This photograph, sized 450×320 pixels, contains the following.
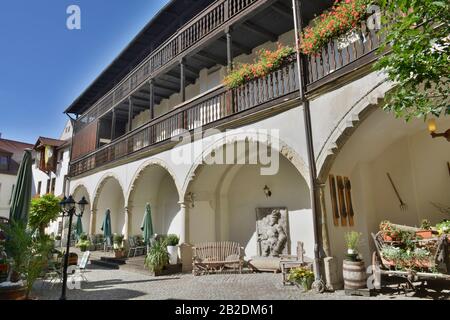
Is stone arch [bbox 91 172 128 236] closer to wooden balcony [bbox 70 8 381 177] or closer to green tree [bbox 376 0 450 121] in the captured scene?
wooden balcony [bbox 70 8 381 177]

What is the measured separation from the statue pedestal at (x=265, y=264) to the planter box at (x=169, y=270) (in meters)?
2.42

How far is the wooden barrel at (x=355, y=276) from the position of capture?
632cm

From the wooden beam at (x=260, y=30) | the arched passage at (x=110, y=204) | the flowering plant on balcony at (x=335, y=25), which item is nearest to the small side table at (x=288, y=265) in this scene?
the flowering plant on balcony at (x=335, y=25)

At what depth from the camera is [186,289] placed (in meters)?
7.74

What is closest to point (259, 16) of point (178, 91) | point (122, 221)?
point (178, 91)

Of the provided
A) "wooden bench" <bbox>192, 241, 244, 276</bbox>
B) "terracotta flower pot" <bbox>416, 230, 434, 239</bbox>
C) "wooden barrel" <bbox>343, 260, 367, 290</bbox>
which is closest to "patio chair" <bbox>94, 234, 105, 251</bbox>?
"wooden bench" <bbox>192, 241, 244, 276</bbox>

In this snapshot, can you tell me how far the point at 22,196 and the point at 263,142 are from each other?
635cm

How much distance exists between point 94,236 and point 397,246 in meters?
15.0

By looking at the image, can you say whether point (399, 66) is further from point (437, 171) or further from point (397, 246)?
point (437, 171)

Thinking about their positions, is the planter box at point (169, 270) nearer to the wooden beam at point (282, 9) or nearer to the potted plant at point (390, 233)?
the potted plant at point (390, 233)

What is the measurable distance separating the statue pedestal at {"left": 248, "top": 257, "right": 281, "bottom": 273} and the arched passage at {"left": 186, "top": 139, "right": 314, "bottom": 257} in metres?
0.65

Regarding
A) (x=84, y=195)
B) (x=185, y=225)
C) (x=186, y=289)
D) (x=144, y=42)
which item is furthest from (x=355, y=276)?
(x=84, y=195)

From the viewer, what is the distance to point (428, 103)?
3848 millimetres

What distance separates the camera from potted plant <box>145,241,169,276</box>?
9877 mm
